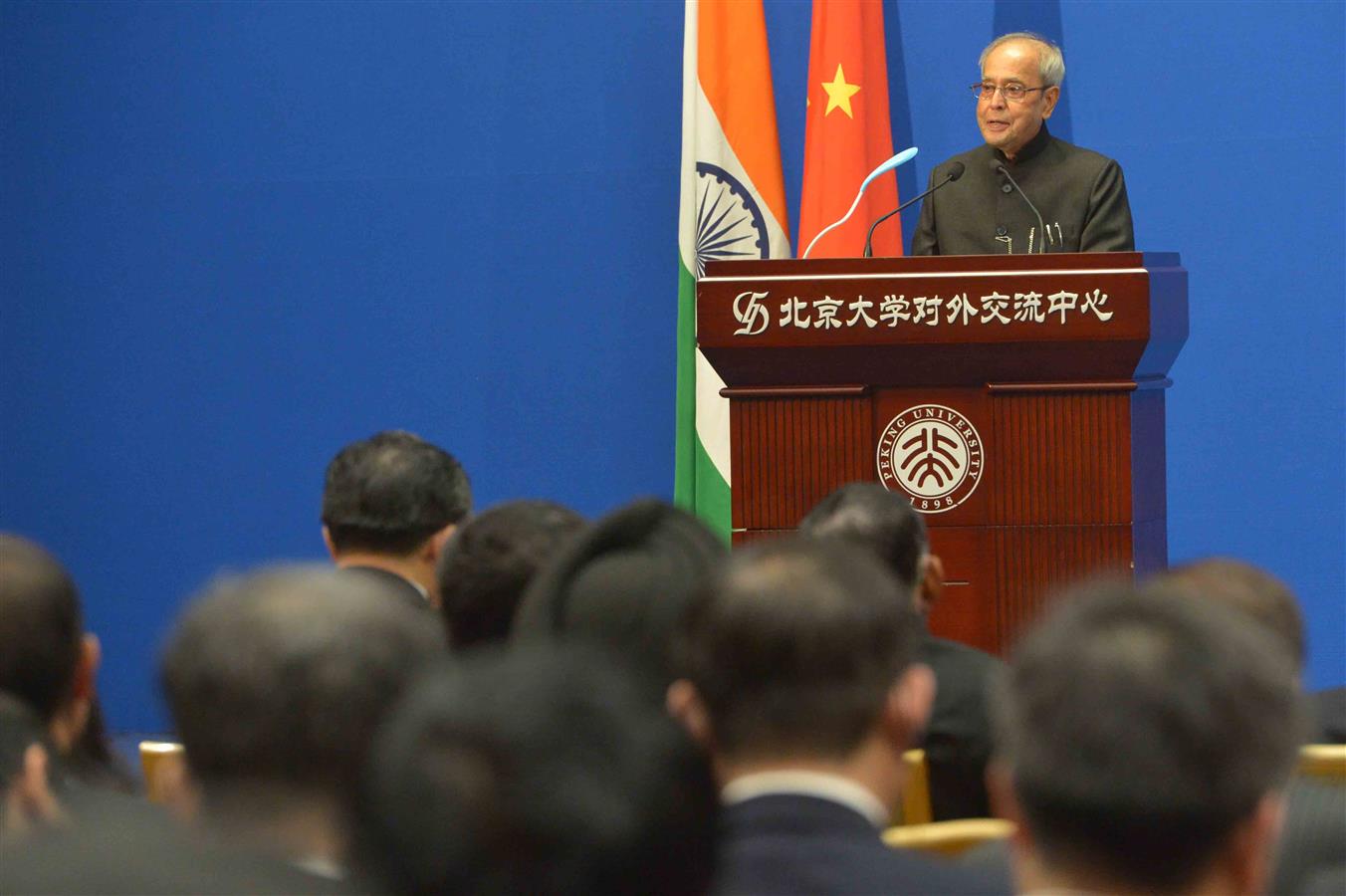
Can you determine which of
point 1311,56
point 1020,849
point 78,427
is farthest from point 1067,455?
point 78,427

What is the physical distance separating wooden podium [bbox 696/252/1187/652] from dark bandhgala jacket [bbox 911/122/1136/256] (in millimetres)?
917

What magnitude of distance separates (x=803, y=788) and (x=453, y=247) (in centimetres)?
449

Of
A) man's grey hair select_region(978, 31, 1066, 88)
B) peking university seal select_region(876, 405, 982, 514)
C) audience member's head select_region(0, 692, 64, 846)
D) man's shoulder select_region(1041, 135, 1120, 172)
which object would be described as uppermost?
man's grey hair select_region(978, 31, 1066, 88)

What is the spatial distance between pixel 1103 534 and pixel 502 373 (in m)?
2.88

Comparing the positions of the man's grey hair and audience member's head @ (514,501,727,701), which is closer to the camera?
audience member's head @ (514,501,727,701)

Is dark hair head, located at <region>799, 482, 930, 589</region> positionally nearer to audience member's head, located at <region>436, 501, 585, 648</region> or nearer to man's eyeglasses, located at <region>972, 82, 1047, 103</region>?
audience member's head, located at <region>436, 501, 585, 648</region>

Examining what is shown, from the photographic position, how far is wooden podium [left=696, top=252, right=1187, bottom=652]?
3.05 meters

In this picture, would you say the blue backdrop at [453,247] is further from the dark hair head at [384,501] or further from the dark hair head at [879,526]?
the dark hair head at [879,526]

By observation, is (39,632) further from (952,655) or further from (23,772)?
(952,655)

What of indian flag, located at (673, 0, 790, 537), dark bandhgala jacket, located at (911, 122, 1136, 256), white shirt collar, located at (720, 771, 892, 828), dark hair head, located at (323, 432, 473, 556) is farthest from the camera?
indian flag, located at (673, 0, 790, 537)

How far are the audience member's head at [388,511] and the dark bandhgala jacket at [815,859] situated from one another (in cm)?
144

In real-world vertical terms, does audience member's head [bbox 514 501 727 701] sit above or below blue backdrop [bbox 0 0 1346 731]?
below

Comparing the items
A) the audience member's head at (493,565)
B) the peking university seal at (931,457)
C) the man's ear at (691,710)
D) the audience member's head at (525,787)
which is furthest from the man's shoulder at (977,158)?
the audience member's head at (525,787)

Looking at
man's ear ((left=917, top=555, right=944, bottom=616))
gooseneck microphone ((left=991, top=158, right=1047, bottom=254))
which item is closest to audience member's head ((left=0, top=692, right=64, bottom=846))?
man's ear ((left=917, top=555, right=944, bottom=616))
